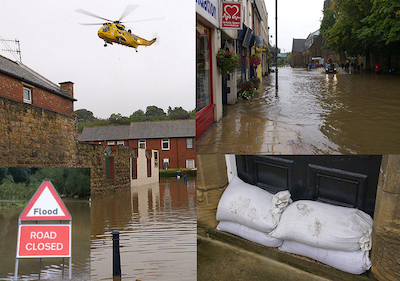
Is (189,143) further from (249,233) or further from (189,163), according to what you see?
(249,233)

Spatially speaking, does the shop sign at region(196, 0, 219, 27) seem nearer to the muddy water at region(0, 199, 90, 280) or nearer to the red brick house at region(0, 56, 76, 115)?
the muddy water at region(0, 199, 90, 280)

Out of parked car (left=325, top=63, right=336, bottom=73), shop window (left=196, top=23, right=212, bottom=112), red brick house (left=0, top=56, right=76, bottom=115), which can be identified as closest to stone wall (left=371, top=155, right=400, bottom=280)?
shop window (left=196, top=23, right=212, bottom=112)

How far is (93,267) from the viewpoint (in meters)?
4.39

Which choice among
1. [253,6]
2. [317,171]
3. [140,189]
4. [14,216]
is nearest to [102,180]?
[140,189]

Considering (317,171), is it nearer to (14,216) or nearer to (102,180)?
(14,216)

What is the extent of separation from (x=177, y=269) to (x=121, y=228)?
3.23 meters

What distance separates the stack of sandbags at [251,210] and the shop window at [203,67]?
6.77ft

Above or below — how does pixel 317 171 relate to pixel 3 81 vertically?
below

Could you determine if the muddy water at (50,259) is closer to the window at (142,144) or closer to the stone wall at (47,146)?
the stone wall at (47,146)

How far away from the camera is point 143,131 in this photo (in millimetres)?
10688

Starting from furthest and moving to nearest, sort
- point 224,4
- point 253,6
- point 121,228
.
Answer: point 253,6 → point 121,228 → point 224,4

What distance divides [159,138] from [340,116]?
17.5 ft

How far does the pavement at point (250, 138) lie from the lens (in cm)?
334

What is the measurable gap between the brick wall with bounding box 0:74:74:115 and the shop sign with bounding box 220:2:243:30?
6.67 meters
